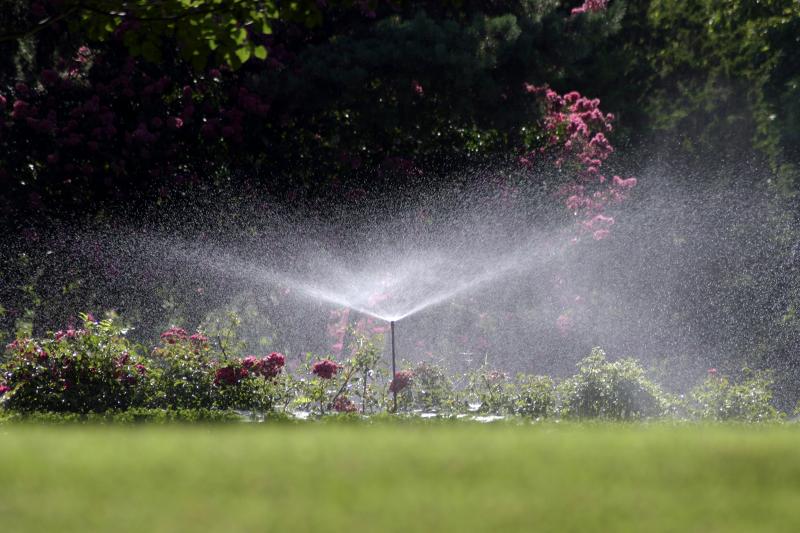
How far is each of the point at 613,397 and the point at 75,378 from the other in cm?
402

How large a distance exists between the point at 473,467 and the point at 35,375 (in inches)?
227

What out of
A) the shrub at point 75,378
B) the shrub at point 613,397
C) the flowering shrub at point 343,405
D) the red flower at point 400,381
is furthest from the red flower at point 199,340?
the shrub at point 613,397

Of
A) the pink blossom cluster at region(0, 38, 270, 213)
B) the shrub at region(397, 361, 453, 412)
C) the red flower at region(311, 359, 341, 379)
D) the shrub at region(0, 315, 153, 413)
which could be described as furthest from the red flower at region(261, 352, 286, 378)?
the pink blossom cluster at region(0, 38, 270, 213)

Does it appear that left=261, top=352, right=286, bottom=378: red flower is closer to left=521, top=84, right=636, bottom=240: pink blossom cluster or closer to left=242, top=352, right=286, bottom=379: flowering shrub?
left=242, top=352, right=286, bottom=379: flowering shrub

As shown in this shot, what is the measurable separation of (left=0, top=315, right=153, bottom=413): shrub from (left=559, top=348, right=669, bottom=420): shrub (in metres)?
3.26

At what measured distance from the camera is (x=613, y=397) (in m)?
8.11

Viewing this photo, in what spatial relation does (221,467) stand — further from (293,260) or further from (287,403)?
(293,260)

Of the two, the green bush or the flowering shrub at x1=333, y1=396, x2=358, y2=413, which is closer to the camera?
the green bush

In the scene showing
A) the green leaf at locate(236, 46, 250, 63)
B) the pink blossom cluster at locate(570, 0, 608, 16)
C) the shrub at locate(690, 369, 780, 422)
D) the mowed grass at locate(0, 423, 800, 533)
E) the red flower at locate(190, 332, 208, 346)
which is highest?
the pink blossom cluster at locate(570, 0, 608, 16)

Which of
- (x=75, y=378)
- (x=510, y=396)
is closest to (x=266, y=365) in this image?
(x=75, y=378)

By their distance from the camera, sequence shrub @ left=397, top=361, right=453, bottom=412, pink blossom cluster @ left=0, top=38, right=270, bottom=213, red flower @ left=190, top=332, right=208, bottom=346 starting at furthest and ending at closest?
pink blossom cluster @ left=0, top=38, right=270, bottom=213
red flower @ left=190, top=332, right=208, bottom=346
shrub @ left=397, top=361, right=453, bottom=412

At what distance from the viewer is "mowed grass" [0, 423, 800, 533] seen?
2.86m

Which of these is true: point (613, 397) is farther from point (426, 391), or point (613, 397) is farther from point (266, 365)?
point (266, 365)

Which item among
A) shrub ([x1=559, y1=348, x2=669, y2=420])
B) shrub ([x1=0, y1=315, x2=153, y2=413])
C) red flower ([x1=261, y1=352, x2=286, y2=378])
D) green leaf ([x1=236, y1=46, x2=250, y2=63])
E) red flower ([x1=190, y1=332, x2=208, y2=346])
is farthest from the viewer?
red flower ([x1=190, y1=332, x2=208, y2=346])
